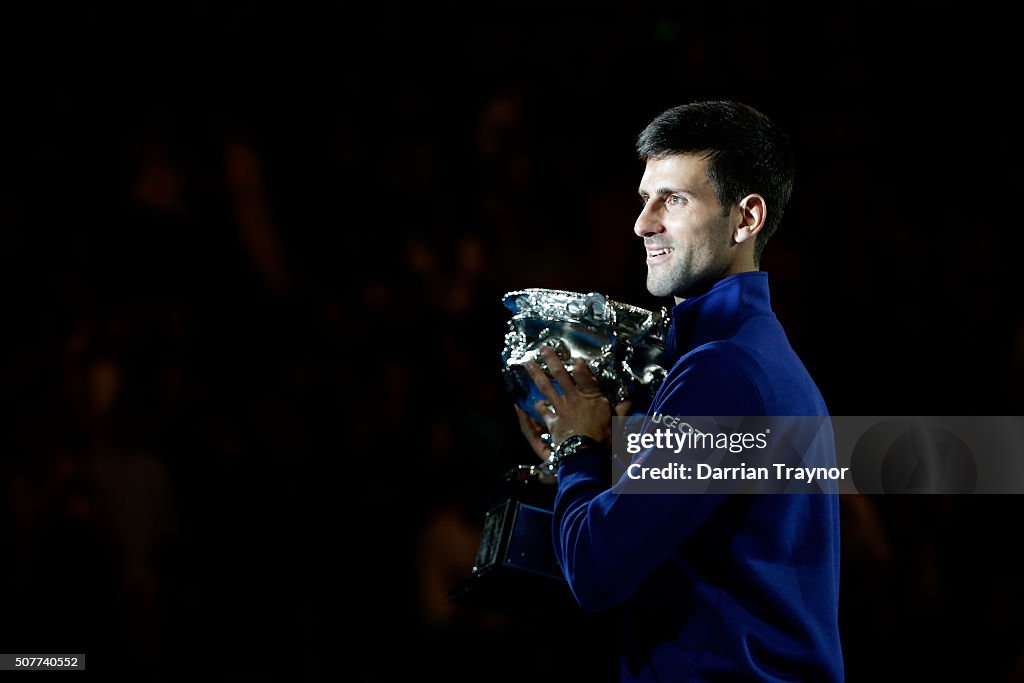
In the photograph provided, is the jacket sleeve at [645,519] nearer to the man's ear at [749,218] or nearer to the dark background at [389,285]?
the man's ear at [749,218]

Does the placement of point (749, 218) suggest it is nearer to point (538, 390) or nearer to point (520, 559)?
point (538, 390)

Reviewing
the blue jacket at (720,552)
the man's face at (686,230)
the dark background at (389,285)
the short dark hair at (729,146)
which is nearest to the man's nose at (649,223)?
the man's face at (686,230)

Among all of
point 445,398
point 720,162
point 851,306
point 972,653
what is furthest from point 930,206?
point 720,162

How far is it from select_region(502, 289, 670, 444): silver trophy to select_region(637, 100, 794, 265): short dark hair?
0.25 metres

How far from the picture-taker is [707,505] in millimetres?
1513

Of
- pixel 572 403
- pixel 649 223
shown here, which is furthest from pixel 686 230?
pixel 572 403

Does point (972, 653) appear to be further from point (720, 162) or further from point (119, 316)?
point (119, 316)

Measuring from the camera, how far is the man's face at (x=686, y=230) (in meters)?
1.74

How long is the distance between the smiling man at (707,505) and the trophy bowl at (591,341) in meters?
0.04

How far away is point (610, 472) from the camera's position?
1.63 m

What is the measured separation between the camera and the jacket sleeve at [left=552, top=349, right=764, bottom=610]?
4.85ft

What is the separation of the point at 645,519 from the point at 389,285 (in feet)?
8.38

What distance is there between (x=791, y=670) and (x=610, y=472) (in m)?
0.40

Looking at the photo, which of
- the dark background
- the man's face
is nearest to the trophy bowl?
the man's face
